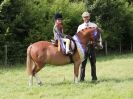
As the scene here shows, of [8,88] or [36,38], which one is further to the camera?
[36,38]

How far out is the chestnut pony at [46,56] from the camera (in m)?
12.4

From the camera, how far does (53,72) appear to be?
1675 centimetres

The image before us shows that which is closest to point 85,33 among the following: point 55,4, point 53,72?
point 53,72

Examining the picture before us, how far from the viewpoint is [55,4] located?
25312 millimetres

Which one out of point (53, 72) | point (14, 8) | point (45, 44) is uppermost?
point (14, 8)

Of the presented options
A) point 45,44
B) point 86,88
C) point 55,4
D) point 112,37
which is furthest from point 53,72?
point 112,37

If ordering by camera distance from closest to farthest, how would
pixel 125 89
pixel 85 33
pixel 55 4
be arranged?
1. pixel 125 89
2. pixel 85 33
3. pixel 55 4

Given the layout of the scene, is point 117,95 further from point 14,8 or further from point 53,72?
point 14,8

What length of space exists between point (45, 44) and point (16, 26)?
376 inches

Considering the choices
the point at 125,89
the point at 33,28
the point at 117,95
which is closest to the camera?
the point at 117,95

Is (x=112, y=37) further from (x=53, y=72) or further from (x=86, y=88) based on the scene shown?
(x=86, y=88)

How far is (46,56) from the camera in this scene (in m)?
12.4

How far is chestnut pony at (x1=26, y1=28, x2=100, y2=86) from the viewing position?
12352 millimetres

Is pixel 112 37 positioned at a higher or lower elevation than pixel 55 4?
lower
